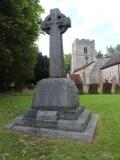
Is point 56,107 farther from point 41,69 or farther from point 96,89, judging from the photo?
point 41,69

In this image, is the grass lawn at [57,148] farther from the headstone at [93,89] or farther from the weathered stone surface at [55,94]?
Result: the headstone at [93,89]

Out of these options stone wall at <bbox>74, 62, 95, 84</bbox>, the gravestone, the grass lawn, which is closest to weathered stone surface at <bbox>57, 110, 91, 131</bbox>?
the gravestone

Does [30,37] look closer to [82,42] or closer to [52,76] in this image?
[52,76]

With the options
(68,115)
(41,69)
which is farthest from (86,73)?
(68,115)

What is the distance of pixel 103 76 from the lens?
183 ft

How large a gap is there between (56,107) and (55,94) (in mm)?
380

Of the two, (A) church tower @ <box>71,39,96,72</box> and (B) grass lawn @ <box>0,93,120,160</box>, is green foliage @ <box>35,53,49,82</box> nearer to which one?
(B) grass lawn @ <box>0,93,120,160</box>

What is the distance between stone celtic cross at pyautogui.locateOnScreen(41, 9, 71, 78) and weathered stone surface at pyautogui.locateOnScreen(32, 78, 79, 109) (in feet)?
1.10

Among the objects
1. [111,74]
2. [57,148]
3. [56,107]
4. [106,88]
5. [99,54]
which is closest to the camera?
[57,148]

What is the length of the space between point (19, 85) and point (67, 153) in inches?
882

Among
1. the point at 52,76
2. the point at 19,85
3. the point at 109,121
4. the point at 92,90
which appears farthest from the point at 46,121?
the point at 19,85

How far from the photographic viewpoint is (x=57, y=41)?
730 cm

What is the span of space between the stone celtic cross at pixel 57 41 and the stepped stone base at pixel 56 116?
36cm

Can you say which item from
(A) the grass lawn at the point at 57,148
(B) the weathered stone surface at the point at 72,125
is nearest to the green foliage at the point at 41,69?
(A) the grass lawn at the point at 57,148
